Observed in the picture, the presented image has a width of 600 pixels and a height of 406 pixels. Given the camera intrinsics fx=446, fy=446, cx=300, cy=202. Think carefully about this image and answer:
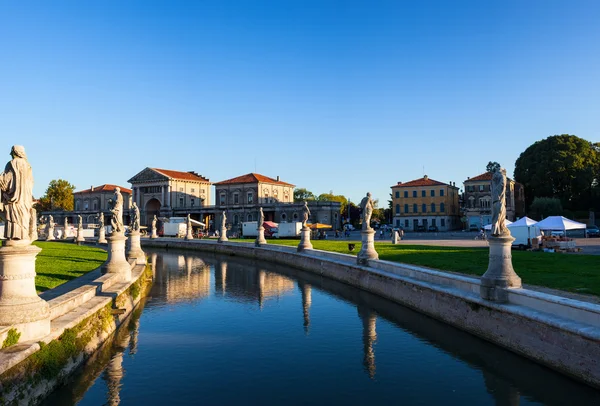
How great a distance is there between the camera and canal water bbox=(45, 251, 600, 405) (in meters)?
7.91

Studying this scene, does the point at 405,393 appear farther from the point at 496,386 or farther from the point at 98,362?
the point at 98,362

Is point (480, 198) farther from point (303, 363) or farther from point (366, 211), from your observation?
point (303, 363)

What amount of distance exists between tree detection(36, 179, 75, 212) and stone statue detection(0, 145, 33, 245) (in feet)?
332

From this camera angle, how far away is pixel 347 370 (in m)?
9.30

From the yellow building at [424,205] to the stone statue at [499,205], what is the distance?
66581 millimetres

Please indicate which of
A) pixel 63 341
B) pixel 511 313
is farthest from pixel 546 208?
pixel 63 341

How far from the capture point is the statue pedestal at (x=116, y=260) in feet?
49.9

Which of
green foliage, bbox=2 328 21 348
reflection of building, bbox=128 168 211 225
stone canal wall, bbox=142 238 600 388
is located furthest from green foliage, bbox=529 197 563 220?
green foliage, bbox=2 328 21 348

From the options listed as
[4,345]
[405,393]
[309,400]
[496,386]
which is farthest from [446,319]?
[4,345]

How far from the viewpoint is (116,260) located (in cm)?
1537

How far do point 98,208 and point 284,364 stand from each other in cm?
9328

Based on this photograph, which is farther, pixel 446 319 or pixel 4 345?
pixel 446 319

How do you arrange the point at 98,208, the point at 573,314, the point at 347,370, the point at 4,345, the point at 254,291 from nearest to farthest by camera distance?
the point at 4,345 → the point at 573,314 → the point at 347,370 → the point at 254,291 → the point at 98,208

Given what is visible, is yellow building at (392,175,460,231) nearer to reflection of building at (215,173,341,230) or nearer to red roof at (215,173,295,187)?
reflection of building at (215,173,341,230)
